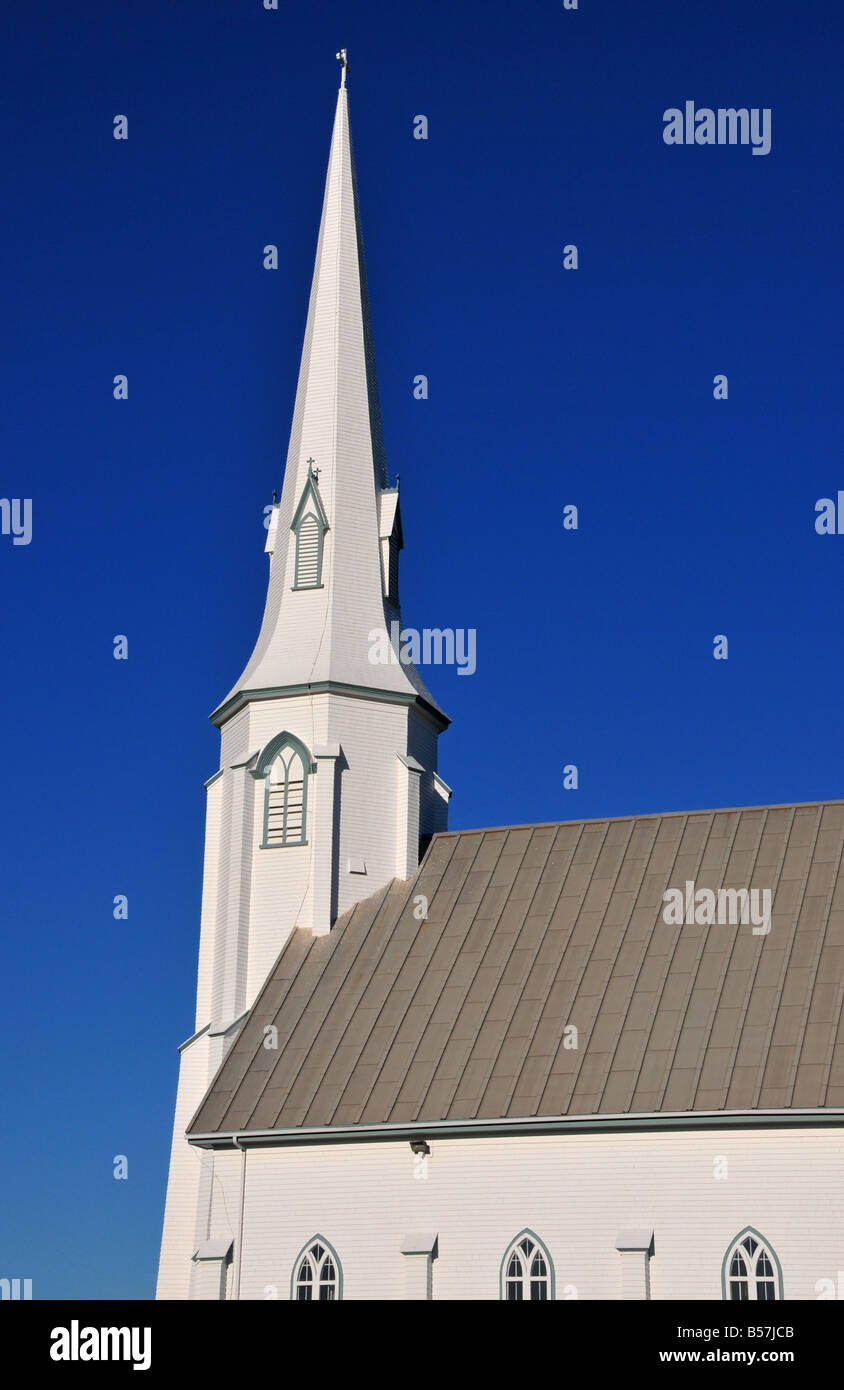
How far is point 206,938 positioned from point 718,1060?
1235 cm

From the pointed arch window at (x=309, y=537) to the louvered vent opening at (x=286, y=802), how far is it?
4458mm

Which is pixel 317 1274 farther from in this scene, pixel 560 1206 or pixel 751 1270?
pixel 751 1270

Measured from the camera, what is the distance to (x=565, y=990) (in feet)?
102

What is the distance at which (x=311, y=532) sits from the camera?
39.2 metres

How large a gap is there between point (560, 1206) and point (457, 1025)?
13.2 feet

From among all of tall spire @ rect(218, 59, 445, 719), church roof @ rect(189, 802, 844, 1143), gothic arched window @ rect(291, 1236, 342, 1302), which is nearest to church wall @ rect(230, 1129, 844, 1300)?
gothic arched window @ rect(291, 1236, 342, 1302)

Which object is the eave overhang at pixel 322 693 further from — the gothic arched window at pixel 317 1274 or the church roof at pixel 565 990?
the gothic arched window at pixel 317 1274

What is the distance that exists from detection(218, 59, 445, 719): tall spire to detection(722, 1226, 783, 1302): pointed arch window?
1427 centimetres

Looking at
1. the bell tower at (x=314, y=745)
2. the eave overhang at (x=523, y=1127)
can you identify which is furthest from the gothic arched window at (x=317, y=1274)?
the bell tower at (x=314, y=745)

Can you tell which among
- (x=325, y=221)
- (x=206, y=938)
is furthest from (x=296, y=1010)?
(x=325, y=221)

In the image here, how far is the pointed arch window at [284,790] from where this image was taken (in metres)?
36.0

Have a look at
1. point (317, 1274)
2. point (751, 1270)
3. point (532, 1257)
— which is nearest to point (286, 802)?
point (317, 1274)

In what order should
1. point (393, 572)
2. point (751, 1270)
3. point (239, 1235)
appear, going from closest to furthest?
point (751, 1270) → point (239, 1235) → point (393, 572)
